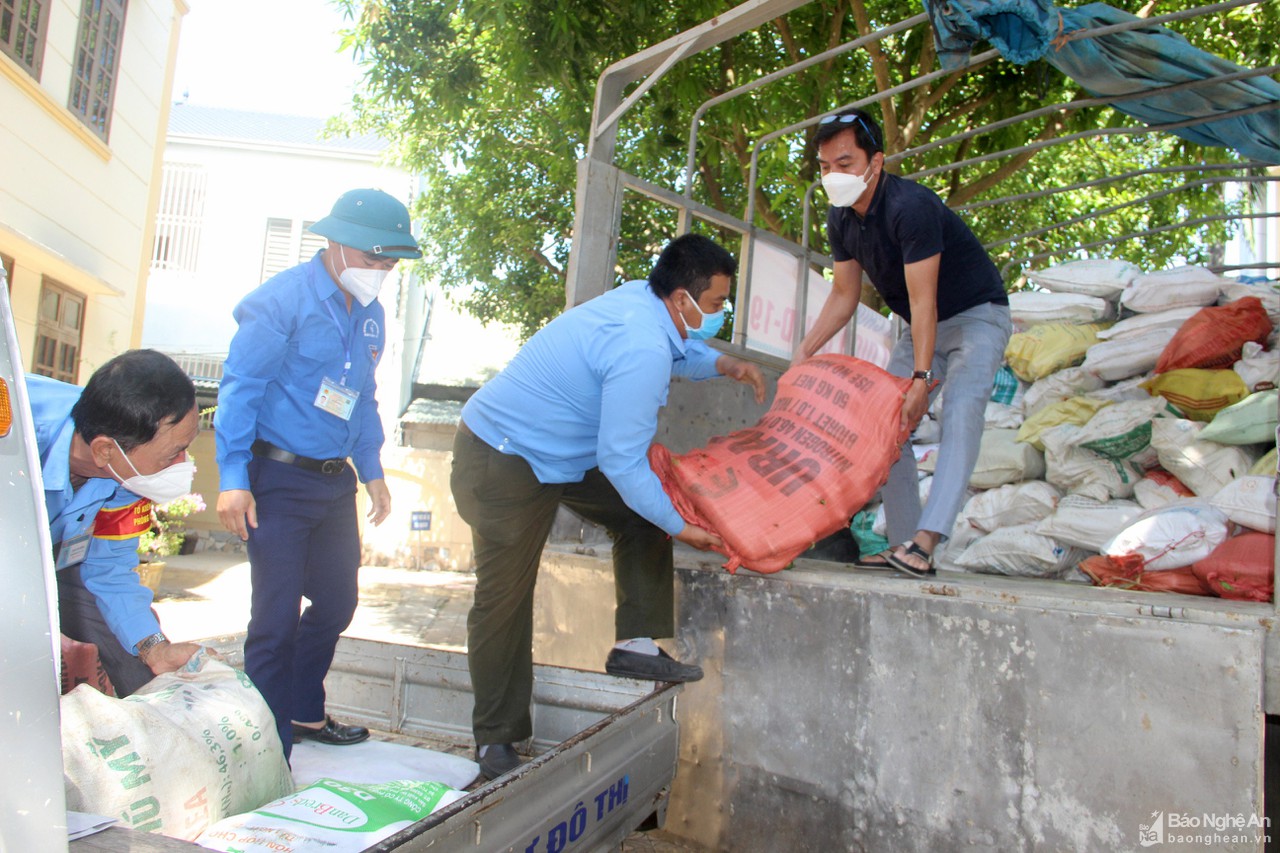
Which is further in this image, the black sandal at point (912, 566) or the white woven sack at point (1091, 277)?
the white woven sack at point (1091, 277)

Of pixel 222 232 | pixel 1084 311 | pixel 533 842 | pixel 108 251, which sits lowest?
pixel 533 842

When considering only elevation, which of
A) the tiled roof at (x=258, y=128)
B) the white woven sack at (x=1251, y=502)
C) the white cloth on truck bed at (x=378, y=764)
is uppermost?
the tiled roof at (x=258, y=128)

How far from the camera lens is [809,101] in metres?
7.26

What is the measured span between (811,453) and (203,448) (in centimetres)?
1399

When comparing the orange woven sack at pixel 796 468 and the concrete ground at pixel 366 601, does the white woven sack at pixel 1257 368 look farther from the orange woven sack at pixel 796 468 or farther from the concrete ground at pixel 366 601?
the concrete ground at pixel 366 601

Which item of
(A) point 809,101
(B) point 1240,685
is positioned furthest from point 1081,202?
(B) point 1240,685

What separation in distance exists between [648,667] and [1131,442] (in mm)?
2439

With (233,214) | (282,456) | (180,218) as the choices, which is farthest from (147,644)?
(180,218)

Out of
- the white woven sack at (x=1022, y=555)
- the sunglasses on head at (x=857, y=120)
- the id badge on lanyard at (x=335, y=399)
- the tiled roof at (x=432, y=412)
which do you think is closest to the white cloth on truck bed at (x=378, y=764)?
the id badge on lanyard at (x=335, y=399)

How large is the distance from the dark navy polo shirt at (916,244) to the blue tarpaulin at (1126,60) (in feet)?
2.22

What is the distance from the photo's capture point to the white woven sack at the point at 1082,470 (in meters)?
4.01

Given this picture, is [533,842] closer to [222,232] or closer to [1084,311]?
[1084,311]

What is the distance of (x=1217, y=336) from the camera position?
165 inches

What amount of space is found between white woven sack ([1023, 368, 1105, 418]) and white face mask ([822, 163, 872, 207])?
2052 mm
